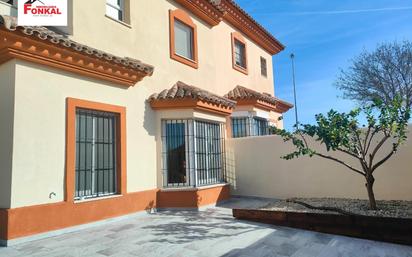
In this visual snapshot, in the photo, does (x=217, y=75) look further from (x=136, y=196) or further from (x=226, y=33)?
(x=136, y=196)

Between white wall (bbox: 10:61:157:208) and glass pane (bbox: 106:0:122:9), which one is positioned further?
glass pane (bbox: 106:0:122:9)

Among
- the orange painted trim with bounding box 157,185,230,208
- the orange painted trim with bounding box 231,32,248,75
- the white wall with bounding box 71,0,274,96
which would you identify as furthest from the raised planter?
the orange painted trim with bounding box 231,32,248,75

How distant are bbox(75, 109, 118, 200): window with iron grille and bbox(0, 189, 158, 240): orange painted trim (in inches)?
12.7

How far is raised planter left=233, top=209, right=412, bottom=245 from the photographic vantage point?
6.09 metres

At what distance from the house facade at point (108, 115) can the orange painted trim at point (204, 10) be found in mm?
40

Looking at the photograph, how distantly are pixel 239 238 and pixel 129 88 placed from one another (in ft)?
17.3

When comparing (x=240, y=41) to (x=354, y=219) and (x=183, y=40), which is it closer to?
(x=183, y=40)

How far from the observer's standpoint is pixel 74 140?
755 cm

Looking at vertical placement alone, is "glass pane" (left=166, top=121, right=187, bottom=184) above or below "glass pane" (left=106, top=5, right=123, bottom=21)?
below

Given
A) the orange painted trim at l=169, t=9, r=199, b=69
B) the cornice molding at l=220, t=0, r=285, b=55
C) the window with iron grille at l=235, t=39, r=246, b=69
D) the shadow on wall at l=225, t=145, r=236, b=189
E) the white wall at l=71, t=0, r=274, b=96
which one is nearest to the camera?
the white wall at l=71, t=0, r=274, b=96

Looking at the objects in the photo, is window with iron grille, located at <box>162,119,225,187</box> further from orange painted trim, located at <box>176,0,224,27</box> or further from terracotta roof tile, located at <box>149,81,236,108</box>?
orange painted trim, located at <box>176,0,224,27</box>

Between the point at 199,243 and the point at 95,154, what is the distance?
3789mm

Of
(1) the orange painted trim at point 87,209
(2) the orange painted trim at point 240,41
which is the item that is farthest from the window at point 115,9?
(2) the orange painted trim at point 240,41

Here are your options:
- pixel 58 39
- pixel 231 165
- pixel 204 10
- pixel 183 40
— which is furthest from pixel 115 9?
pixel 231 165
